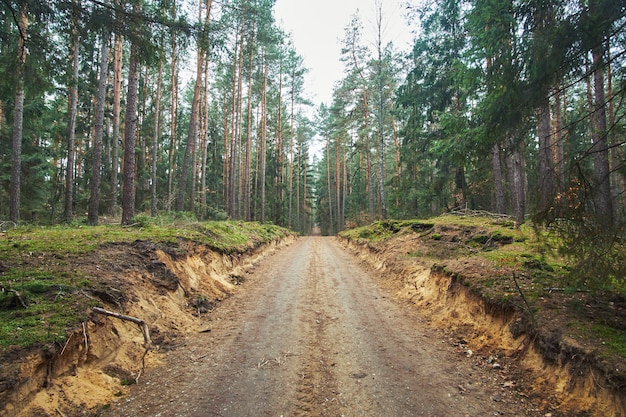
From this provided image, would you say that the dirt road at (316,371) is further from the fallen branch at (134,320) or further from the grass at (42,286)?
the grass at (42,286)

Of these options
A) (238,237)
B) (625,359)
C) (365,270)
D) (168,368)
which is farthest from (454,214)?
(168,368)

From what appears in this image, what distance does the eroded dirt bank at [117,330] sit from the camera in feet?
8.77

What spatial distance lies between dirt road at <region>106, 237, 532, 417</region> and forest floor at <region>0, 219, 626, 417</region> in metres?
0.02

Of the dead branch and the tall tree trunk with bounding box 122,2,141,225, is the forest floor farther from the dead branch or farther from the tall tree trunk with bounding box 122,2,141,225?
the tall tree trunk with bounding box 122,2,141,225

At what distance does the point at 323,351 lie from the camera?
4.33m

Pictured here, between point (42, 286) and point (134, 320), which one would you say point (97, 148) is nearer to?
point (42, 286)

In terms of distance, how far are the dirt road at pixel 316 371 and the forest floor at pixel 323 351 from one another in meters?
0.02

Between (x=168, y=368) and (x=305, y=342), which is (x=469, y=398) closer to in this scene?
(x=305, y=342)

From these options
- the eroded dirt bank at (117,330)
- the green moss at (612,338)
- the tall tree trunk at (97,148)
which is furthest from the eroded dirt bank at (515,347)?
the tall tree trunk at (97,148)

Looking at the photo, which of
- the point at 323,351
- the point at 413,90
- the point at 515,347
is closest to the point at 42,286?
the point at 323,351

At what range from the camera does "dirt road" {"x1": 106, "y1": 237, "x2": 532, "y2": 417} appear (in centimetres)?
305

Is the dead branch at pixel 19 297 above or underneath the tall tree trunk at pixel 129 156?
underneath

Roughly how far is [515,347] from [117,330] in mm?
5197

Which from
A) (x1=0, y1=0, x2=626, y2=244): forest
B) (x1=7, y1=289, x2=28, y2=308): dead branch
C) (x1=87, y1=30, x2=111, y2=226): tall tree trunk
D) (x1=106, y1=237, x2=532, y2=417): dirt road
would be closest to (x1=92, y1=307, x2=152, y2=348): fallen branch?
(x1=106, y1=237, x2=532, y2=417): dirt road
